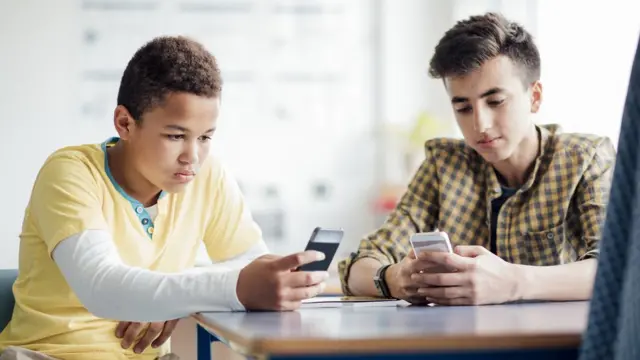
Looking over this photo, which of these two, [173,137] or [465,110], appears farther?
[465,110]

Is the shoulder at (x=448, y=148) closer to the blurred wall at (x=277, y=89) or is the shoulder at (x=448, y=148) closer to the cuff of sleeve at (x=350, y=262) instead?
the cuff of sleeve at (x=350, y=262)

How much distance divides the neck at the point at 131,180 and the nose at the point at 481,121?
0.75 m

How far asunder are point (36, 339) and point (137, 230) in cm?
29

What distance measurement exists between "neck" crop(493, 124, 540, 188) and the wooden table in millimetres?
805

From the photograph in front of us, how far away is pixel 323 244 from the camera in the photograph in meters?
1.62

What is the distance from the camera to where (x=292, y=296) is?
1571 mm

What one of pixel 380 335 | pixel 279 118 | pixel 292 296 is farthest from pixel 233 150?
pixel 380 335

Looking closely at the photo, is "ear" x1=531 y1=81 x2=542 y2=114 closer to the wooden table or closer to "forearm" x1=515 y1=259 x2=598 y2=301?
"forearm" x1=515 y1=259 x2=598 y2=301

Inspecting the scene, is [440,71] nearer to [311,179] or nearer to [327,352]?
[327,352]

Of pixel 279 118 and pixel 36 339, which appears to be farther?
pixel 279 118

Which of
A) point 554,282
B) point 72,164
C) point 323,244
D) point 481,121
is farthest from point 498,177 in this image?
point 72,164

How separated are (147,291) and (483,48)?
107 cm

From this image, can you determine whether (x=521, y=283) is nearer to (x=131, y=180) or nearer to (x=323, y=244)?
(x=323, y=244)

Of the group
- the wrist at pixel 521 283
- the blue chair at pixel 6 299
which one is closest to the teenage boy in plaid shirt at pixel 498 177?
→ the wrist at pixel 521 283
